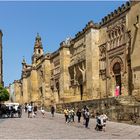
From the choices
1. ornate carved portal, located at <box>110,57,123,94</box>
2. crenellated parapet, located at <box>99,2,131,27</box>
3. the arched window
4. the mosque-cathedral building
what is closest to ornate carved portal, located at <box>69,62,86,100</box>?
the mosque-cathedral building

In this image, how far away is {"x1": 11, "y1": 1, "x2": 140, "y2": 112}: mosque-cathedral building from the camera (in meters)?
25.0

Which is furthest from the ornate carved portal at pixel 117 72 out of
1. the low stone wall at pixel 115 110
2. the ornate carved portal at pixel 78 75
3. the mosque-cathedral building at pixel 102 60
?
the ornate carved portal at pixel 78 75

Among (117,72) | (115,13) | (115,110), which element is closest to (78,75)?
(117,72)

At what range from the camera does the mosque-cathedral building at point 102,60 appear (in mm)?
25016

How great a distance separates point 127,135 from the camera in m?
16.7

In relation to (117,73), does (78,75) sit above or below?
above

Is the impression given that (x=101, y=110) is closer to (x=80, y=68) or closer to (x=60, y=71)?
(x=80, y=68)

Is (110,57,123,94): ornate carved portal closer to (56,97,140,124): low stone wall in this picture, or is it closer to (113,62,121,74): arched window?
(113,62,121,74): arched window

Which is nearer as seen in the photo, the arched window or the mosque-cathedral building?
the mosque-cathedral building

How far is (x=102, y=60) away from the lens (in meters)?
31.6

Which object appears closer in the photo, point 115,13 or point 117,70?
point 117,70

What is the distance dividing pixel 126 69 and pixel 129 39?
216 cm

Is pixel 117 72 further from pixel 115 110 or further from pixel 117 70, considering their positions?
pixel 115 110

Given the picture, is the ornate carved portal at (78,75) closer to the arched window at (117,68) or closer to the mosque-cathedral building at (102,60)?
the mosque-cathedral building at (102,60)
